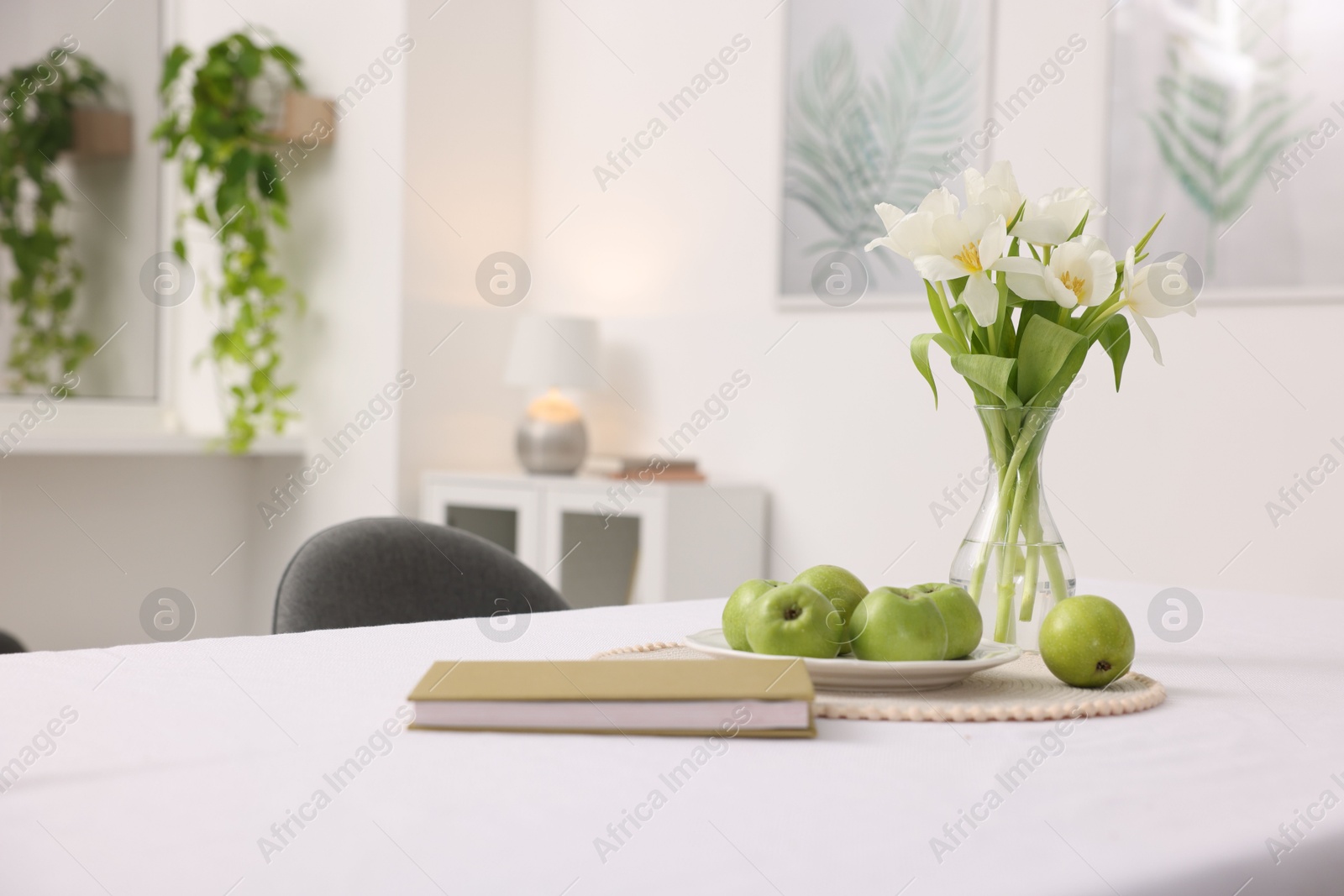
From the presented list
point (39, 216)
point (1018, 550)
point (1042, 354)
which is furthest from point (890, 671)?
point (39, 216)

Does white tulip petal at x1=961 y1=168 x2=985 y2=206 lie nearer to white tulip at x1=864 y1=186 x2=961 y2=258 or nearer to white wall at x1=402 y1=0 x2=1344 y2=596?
white tulip at x1=864 y1=186 x2=961 y2=258

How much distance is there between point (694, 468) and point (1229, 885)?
2688mm

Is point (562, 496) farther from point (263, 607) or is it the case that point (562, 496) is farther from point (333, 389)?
point (263, 607)

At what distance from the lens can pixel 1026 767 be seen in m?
0.79

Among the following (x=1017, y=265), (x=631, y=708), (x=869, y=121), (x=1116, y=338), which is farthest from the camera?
(x=869, y=121)

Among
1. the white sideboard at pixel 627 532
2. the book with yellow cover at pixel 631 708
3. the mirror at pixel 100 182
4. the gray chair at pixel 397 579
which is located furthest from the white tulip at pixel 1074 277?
the mirror at pixel 100 182

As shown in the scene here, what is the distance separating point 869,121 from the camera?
3102 millimetres

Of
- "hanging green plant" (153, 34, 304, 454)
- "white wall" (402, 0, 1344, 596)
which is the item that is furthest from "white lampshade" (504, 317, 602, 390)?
"hanging green plant" (153, 34, 304, 454)

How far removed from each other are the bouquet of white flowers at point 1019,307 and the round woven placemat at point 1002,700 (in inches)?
4.1

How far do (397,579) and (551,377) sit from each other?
1824mm

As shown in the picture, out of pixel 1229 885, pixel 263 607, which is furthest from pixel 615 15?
pixel 1229 885

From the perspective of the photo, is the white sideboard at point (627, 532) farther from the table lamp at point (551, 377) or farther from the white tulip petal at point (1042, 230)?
the white tulip petal at point (1042, 230)

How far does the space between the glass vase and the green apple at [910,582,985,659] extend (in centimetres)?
14

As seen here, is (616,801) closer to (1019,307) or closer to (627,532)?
(1019,307)
